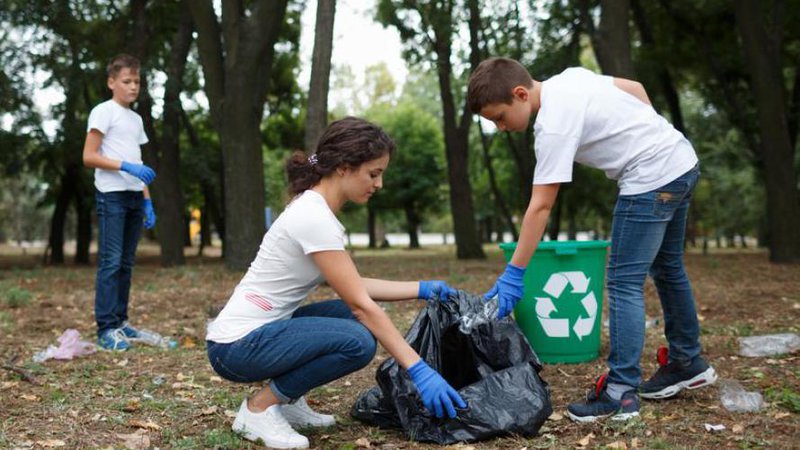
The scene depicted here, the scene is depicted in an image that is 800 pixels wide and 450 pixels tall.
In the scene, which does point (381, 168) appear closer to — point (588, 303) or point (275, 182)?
point (588, 303)

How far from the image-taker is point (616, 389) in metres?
3.21

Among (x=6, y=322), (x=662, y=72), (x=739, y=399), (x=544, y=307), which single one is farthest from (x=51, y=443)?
(x=662, y=72)

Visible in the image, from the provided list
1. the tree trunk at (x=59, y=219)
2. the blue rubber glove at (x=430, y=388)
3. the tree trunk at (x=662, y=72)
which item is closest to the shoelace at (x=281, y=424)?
the blue rubber glove at (x=430, y=388)

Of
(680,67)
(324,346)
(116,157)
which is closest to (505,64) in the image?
(324,346)

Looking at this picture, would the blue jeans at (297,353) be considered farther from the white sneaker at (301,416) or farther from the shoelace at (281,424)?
the white sneaker at (301,416)

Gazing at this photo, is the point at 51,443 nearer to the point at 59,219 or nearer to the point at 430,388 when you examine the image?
the point at 430,388

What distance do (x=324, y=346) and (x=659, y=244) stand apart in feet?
4.88

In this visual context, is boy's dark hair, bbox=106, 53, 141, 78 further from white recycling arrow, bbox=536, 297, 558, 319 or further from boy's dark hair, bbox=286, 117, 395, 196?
white recycling arrow, bbox=536, 297, 558, 319

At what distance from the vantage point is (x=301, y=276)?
288 cm

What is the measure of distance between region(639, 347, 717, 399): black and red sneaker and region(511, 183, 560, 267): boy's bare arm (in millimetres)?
1000

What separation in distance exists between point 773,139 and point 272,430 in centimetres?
1089

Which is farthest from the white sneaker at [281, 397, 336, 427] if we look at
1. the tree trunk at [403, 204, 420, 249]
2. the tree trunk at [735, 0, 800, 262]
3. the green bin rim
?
the tree trunk at [403, 204, 420, 249]

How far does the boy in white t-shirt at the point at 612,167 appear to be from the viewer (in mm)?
2977

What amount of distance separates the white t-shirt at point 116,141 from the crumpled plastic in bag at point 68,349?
968mm
